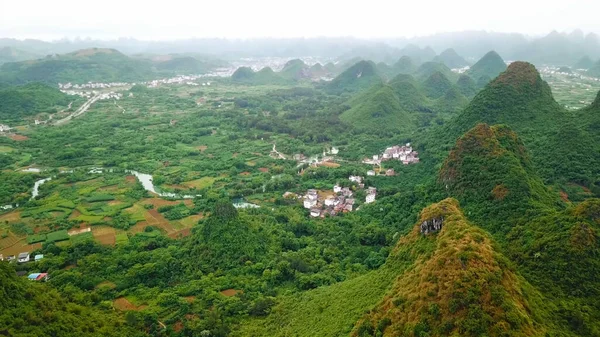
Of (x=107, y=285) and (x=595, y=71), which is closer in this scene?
(x=107, y=285)

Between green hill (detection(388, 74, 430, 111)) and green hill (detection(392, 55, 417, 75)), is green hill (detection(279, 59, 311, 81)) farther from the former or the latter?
green hill (detection(388, 74, 430, 111))

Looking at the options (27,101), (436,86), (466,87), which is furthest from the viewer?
(466,87)

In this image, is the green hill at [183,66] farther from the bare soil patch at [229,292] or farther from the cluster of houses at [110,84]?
the bare soil patch at [229,292]

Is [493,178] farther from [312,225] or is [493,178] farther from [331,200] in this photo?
[331,200]

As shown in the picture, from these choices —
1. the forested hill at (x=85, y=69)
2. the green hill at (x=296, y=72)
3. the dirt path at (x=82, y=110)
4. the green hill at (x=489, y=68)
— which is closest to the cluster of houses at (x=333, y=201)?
the dirt path at (x=82, y=110)

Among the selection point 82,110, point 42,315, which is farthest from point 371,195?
point 82,110

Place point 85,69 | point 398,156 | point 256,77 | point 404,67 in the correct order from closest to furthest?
point 398,156, point 85,69, point 256,77, point 404,67

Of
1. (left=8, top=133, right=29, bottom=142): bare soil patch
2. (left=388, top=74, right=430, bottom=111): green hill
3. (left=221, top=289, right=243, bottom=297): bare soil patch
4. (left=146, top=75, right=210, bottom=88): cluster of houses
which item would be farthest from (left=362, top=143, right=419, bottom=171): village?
(left=146, top=75, right=210, bottom=88): cluster of houses
